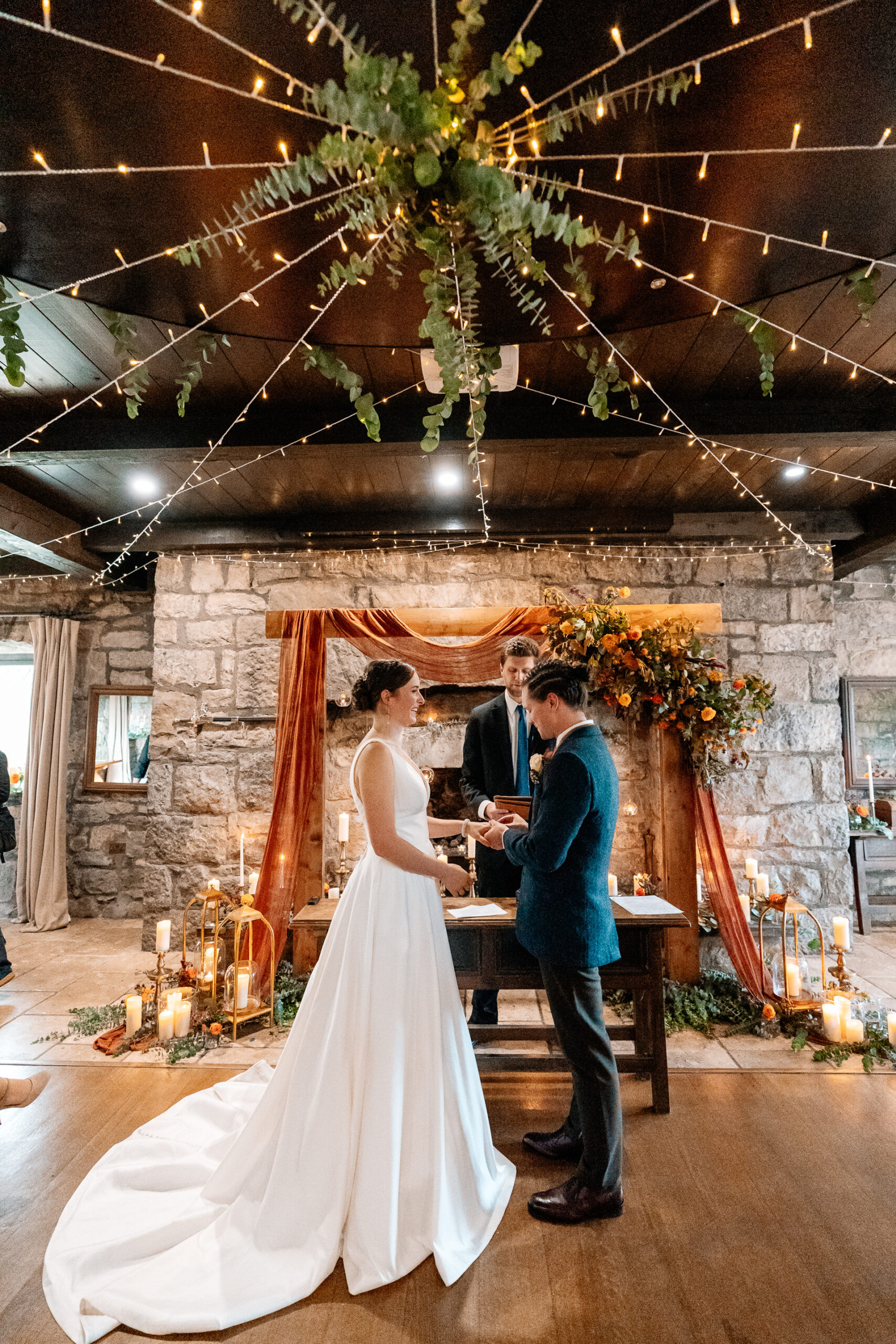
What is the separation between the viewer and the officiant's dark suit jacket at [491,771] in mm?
3740

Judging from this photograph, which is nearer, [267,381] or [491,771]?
[267,381]

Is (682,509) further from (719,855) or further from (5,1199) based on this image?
(5,1199)

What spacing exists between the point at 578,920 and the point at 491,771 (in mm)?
1674

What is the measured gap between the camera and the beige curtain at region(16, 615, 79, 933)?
6.22 metres

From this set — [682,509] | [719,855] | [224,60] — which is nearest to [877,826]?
[719,855]

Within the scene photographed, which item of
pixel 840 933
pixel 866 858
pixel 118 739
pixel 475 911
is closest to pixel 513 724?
pixel 475 911

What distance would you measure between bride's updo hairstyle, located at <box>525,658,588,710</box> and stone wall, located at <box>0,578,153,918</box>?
17.6 feet

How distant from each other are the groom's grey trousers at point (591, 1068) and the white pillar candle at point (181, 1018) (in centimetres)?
231

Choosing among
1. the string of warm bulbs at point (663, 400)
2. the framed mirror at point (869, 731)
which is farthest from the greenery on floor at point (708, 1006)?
the framed mirror at point (869, 731)

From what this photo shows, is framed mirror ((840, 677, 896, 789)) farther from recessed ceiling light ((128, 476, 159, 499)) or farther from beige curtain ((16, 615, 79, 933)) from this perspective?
beige curtain ((16, 615, 79, 933))

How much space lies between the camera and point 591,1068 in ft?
7.30

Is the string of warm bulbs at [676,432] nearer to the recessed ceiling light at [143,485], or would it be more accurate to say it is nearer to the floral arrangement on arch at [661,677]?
the floral arrangement on arch at [661,677]

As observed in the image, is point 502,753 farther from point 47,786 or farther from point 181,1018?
point 47,786

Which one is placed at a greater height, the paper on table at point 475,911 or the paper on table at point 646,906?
the paper on table at point 646,906
